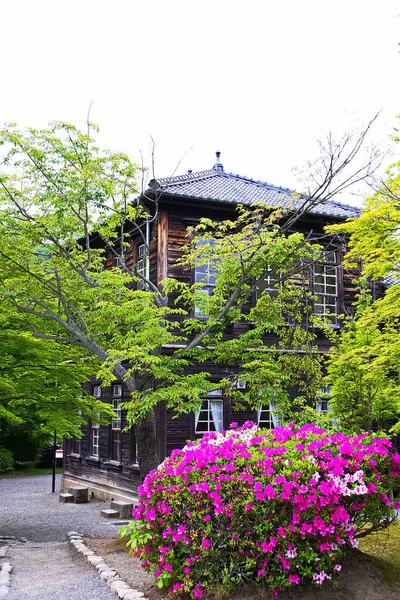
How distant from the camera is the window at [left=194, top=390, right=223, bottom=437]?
58.5ft

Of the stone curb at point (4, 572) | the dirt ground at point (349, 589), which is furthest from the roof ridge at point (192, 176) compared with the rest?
the dirt ground at point (349, 589)

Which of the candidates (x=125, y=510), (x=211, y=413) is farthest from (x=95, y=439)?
(x=211, y=413)

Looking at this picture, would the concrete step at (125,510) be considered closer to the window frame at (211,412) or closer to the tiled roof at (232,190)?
the window frame at (211,412)

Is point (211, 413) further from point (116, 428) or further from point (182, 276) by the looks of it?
point (116, 428)

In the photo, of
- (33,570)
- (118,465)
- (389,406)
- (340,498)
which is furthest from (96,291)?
(118,465)

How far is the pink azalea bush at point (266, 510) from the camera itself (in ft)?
19.7

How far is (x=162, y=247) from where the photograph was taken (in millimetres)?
17516

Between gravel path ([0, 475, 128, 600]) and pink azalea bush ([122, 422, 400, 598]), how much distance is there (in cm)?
139

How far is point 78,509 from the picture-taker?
63.6ft

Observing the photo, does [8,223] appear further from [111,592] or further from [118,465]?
[118,465]

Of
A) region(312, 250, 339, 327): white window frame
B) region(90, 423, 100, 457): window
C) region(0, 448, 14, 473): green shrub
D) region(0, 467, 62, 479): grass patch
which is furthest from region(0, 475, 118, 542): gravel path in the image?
region(312, 250, 339, 327): white window frame

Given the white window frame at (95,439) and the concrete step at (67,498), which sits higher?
the white window frame at (95,439)

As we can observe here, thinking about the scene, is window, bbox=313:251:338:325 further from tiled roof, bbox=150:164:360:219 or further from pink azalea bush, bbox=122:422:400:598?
pink azalea bush, bbox=122:422:400:598

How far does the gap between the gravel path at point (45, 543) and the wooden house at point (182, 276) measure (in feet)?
5.01
